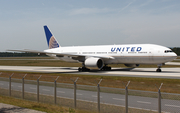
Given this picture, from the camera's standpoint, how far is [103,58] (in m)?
39.1

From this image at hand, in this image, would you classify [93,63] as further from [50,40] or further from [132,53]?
[50,40]

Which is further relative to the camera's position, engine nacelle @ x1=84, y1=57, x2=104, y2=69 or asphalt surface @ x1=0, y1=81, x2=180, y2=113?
engine nacelle @ x1=84, y1=57, x2=104, y2=69

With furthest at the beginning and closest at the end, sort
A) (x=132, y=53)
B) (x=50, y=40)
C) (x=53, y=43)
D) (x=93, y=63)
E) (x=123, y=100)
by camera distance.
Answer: (x=50, y=40)
(x=53, y=43)
(x=93, y=63)
(x=132, y=53)
(x=123, y=100)

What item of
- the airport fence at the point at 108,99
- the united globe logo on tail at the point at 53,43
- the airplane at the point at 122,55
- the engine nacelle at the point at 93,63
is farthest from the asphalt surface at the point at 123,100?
the united globe logo on tail at the point at 53,43

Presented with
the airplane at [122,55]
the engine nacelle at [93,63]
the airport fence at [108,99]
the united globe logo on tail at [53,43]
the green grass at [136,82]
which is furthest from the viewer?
the united globe logo on tail at [53,43]

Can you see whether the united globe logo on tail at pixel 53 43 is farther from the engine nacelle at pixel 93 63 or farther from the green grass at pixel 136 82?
the green grass at pixel 136 82

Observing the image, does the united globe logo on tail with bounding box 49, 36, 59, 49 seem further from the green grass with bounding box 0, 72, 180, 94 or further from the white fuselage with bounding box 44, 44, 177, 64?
the green grass with bounding box 0, 72, 180, 94

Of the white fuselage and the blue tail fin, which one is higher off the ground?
the blue tail fin

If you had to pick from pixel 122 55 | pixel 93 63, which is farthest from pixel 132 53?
pixel 93 63

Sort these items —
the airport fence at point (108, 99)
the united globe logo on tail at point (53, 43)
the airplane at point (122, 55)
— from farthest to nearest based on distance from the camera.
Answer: the united globe logo on tail at point (53, 43), the airplane at point (122, 55), the airport fence at point (108, 99)

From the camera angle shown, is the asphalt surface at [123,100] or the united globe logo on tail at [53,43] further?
the united globe logo on tail at [53,43]

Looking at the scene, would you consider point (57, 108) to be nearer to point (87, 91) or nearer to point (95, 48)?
point (87, 91)

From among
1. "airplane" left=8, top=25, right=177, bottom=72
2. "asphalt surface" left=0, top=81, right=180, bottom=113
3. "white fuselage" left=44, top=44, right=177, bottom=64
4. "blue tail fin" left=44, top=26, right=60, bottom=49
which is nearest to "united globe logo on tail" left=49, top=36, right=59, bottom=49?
"blue tail fin" left=44, top=26, right=60, bottom=49

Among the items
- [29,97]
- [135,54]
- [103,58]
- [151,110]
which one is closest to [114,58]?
[103,58]
